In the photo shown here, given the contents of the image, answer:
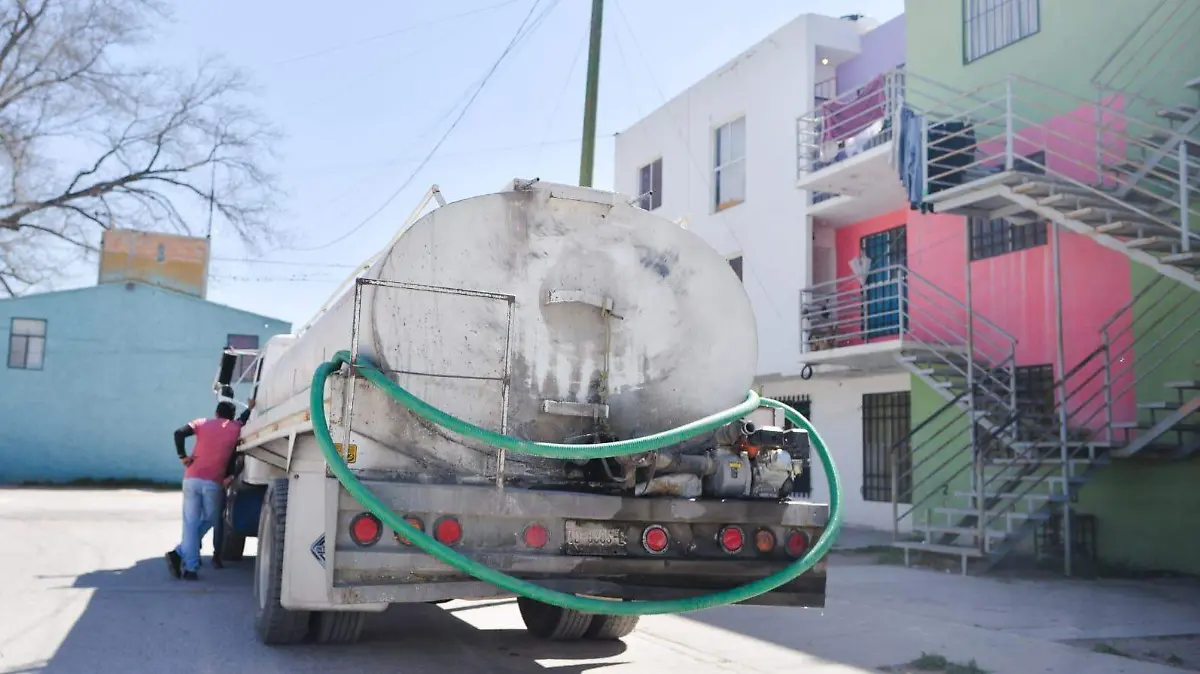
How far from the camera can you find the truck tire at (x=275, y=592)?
647 centimetres

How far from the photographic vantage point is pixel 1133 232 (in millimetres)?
11961

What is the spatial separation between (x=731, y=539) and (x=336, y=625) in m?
2.80

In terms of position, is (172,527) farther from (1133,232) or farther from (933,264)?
(1133,232)

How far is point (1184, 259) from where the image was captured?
10.9 meters

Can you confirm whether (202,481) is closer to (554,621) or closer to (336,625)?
(336,625)

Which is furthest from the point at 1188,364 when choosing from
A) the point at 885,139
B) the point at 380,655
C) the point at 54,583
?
the point at 54,583

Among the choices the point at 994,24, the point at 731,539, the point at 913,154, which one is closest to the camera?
the point at 731,539

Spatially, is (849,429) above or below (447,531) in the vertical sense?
above

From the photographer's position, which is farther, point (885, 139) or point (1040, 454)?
point (885, 139)

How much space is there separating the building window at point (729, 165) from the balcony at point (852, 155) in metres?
2.26

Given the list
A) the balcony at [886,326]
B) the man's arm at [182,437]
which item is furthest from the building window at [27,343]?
the balcony at [886,326]

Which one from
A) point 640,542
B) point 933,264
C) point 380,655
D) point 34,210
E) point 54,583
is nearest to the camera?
point 640,542

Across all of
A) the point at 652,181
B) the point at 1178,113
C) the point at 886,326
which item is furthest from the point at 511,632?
the point at 652,181

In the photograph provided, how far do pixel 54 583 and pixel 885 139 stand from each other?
13152mm
